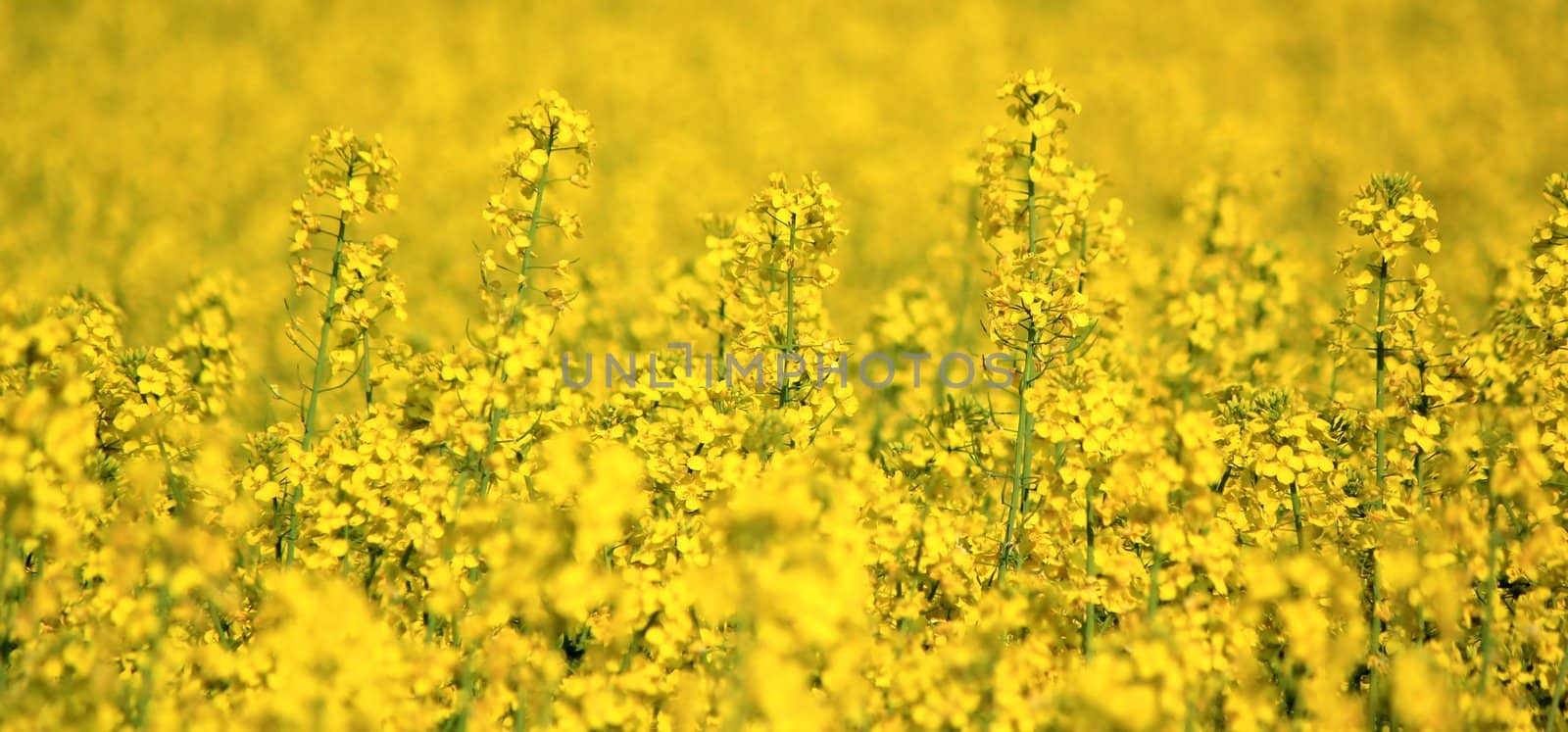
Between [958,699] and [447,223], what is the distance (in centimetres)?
1171

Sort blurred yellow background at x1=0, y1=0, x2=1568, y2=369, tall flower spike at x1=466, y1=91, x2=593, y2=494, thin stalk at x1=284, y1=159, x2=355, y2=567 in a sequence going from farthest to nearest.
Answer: blurred yellow background at x1=0, y1=0, x2=1568, y2=369 < thin stalk at x1=284, y1=159, x2=355, y2=567 < tall flower spike at x1=466, y1=91, x2=593, y2=494

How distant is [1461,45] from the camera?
22.4 meters

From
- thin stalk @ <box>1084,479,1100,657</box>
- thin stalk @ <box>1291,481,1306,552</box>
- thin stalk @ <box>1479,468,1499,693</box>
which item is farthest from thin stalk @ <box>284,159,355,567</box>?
thin stalk @ <box>1479,468,1499,693</box>

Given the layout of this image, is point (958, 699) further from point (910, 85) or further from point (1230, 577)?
point (910, 85)

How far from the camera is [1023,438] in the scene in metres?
4.29

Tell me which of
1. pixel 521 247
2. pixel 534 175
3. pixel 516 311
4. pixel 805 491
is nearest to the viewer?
pixel 805 491

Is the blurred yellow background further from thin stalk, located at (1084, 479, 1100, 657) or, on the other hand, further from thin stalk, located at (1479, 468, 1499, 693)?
thin stalk, located at (1084, 479, 1100, 657)

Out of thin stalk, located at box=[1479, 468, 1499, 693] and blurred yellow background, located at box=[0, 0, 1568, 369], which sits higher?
blurred yellow background, located at box=[0, 0, 1568, 369]

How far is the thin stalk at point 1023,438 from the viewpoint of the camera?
4242mm

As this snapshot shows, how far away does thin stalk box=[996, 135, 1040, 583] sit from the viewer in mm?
4242

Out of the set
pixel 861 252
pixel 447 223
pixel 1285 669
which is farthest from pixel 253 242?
pixel 1285 669

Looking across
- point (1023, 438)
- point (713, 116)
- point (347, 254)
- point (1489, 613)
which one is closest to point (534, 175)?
point (347, 254)

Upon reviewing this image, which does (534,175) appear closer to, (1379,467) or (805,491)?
(805,491)

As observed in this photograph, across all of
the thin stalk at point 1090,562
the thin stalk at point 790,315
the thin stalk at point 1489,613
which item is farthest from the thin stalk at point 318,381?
the thin stalk at point 1489,613
